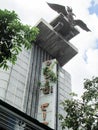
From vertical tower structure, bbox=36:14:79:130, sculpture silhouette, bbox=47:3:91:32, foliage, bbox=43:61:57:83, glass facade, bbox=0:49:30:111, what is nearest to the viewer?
glass facade, bbox=0:49:30:111

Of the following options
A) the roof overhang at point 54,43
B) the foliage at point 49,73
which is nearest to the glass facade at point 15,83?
the foliage at point 49,73

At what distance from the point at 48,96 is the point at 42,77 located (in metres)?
4.99

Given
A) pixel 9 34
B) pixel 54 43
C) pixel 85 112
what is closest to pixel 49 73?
pixel 54 43

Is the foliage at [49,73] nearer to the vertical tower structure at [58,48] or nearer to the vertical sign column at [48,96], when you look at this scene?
the vertical sign column at [48,96]

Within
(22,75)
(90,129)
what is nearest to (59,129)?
(22,75)

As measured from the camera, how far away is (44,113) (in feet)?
146

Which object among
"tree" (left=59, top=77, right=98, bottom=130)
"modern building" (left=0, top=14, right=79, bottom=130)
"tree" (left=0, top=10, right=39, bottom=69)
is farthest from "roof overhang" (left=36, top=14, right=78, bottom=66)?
"tree" (left=0, top=10, right=39, bottom=69)

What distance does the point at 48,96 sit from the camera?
4644 centimetres

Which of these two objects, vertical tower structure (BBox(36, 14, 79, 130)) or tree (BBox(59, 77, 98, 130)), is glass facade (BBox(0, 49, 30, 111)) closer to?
vertical tower structure (BBox(36, 14, 79, 130))

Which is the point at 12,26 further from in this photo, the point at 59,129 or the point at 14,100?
the point at 59,129

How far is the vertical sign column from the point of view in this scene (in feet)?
142

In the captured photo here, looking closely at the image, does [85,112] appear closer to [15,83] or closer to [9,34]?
[9,34]

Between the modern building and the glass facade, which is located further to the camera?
the modern building

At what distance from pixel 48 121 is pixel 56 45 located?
61.8 ft
